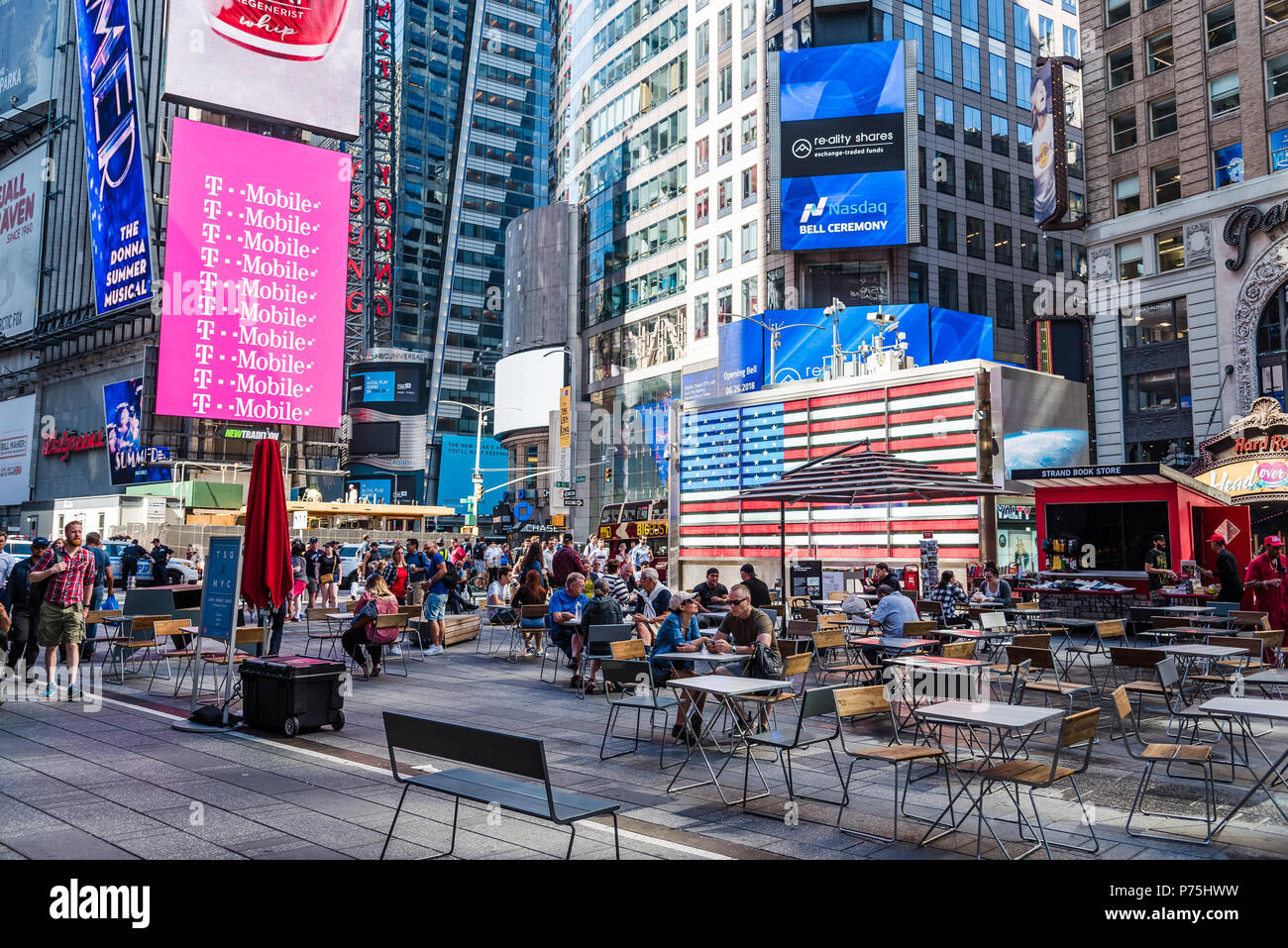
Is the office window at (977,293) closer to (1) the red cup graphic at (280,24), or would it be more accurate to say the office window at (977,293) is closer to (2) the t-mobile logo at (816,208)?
(2) the t-mobile logo at (816,208)

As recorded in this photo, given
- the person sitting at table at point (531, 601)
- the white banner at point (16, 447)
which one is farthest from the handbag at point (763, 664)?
the white banner at point (16, 447)

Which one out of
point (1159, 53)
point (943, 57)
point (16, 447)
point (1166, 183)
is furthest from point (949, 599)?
point (16, 447)

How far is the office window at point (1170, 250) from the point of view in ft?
120

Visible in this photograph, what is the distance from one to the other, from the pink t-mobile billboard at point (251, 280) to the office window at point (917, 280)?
1189 inches

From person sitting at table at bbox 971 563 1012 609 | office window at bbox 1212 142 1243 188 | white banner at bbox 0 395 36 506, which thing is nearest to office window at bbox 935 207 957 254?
office window at bbox 1212 142 1243 188

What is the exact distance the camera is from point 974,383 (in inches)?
1000

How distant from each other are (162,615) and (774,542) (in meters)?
18.7

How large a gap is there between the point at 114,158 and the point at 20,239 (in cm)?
2187

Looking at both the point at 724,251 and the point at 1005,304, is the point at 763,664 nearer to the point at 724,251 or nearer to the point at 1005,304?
the point at 724,251

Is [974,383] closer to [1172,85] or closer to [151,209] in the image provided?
[1172,85]

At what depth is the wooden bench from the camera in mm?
5160

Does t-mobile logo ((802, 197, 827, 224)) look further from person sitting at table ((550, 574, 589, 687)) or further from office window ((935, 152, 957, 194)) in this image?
person sitting at table ((550, 574, 589, 687))

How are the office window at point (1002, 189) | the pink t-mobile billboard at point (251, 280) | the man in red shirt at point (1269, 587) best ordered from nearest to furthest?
the man in red shirt at point (1269, 587) < the pink t-mobile billboard at point (251, 280) < the office window at point (1002, 189)

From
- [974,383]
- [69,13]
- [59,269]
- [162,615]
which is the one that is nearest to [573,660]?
[162,615]
